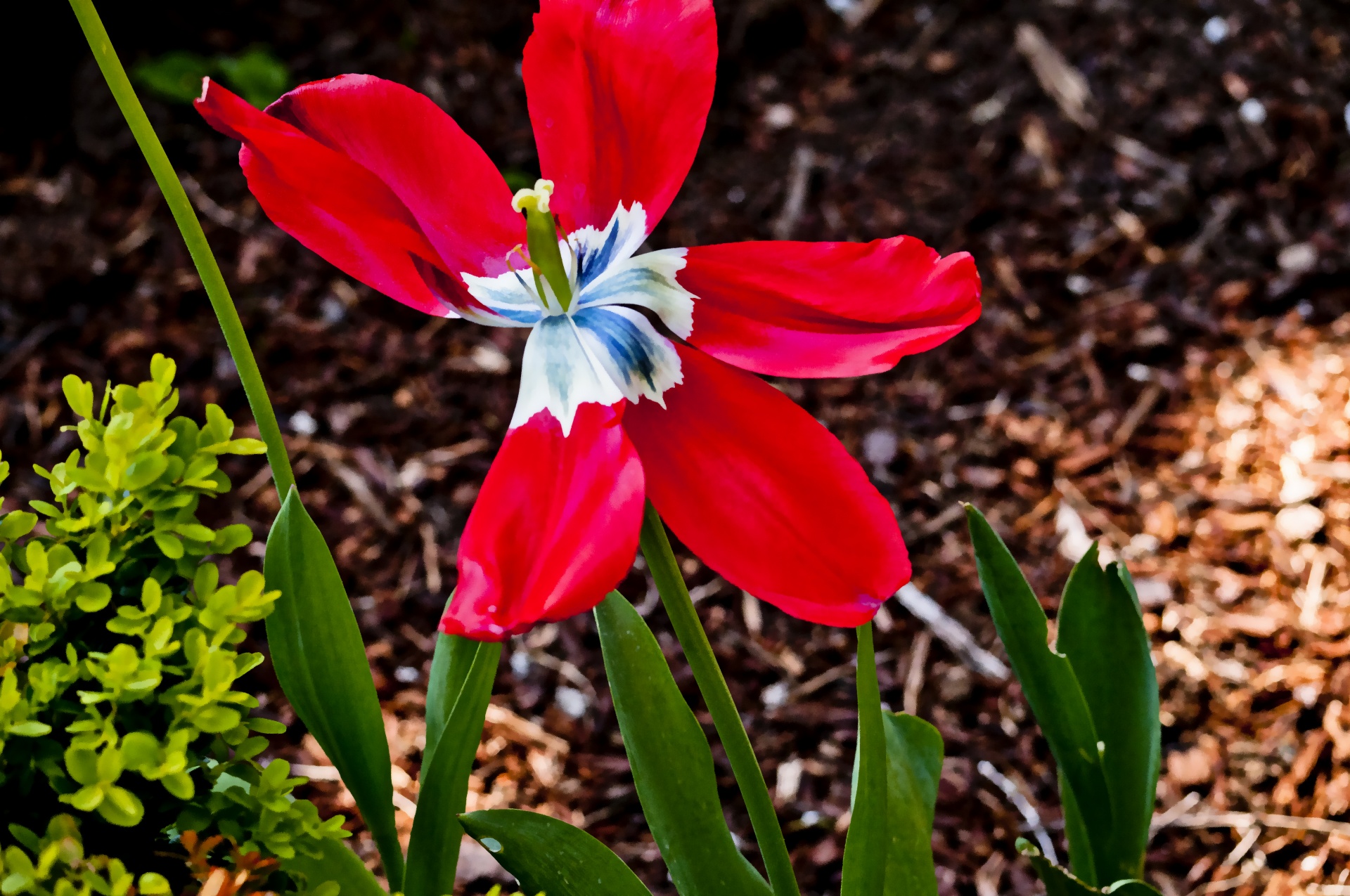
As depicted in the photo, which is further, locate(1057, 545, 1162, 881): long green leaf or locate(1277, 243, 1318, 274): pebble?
locate(1277, 243, 1318, 274): pebble

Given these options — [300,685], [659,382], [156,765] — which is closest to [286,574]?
[300,685]

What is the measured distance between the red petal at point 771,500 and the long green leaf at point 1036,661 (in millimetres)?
285

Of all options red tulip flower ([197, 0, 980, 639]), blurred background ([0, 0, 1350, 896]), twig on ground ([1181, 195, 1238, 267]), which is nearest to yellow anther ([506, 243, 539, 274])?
red tulip flower ([197, 0, 980, 639])

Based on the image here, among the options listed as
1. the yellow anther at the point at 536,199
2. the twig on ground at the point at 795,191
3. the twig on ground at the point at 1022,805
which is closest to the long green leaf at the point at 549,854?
the yellow anther at the point at 536,199

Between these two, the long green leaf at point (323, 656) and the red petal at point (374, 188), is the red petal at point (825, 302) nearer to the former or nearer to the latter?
the red petal at point (374, 188)

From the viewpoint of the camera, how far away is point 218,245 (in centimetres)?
217

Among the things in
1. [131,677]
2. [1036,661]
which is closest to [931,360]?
[1036,661]

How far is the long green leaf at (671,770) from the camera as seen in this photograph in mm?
792

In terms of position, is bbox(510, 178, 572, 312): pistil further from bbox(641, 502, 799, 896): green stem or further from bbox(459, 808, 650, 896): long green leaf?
bbox(459, 808, 650, 896): long green leaf

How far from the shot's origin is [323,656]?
2.55 ft

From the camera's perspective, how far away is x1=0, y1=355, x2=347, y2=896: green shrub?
1.93ft

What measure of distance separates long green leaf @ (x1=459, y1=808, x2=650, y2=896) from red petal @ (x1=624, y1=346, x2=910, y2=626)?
0.24m

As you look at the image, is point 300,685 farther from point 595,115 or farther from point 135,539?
point 595,115

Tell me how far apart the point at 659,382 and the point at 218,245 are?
1.76 m
